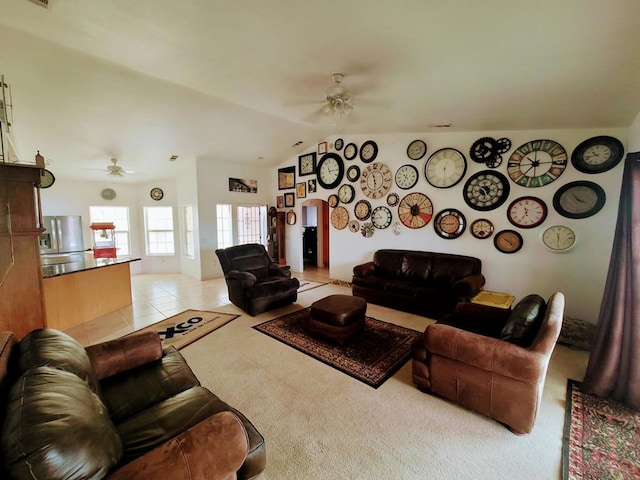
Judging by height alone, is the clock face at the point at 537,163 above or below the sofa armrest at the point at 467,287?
above

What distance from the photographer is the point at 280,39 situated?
2246mm

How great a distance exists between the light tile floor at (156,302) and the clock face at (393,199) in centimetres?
231

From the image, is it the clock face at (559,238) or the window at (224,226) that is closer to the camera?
the clock face at (559,238)

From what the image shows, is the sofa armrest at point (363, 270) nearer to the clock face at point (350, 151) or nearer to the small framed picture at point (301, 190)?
the clock face at point (350, 151)

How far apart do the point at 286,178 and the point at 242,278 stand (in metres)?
3.82

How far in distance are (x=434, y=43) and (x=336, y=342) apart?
3.02m

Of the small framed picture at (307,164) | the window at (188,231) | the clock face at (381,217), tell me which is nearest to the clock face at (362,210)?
the clock face at (381,217)

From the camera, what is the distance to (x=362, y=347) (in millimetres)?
3068

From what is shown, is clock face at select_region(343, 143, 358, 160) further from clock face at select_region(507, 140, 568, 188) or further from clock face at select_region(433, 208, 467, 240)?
clock face at select_region(507, 140, 568, 188)

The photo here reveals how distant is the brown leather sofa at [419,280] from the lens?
3836mm

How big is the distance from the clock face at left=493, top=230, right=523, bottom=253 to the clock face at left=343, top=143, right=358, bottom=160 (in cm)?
306

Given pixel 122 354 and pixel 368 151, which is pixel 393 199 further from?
pixel 122 354

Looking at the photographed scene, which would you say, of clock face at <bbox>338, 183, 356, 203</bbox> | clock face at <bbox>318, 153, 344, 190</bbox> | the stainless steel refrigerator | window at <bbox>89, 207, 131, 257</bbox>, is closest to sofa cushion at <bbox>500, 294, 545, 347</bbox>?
clock face at <bbox>338, 183, 356, 203</bbox>

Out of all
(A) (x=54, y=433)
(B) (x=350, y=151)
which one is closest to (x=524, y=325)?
(A) (x=54, y=433)
